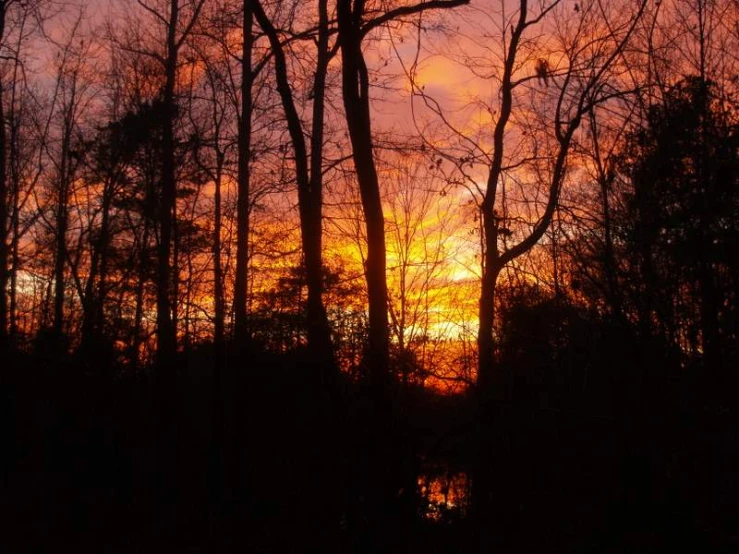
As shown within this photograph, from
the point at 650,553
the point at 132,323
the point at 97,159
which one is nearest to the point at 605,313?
the point at 650,553

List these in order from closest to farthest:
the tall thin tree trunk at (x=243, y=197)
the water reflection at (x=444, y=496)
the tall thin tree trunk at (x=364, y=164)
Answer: the water reflection at (x=444, y=496) → the tall thin tree trunk at (x=364, y=164) → the tall thin tree trunk at (x=243, y=197)

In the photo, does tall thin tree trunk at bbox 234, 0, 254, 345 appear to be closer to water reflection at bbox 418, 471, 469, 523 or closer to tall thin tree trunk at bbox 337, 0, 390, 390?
tall thin tree trunk at bbox 337, 0, 390, 390

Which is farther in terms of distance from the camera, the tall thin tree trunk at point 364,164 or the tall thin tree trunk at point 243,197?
the tall thin tree trunk at point 243,197

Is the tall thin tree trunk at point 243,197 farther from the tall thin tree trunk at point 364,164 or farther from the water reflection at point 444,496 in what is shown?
the water reflection at point 444,496

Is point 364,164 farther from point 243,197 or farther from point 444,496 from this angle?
point 243,197

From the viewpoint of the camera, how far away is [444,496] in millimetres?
9789

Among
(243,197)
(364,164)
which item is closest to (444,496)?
(364,164)

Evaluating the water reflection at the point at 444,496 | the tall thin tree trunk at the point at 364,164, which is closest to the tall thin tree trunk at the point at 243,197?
the tall thin tree trunk at the point at 364,164

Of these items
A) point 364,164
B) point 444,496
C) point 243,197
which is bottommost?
point 444,496

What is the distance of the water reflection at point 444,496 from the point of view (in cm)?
920

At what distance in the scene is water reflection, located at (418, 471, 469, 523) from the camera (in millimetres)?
9203

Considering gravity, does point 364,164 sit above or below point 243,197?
below

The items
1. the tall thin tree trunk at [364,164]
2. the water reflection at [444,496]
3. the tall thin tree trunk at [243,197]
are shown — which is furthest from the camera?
the tall thin tree trunk at [243,197]

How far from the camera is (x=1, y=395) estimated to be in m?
15.5
